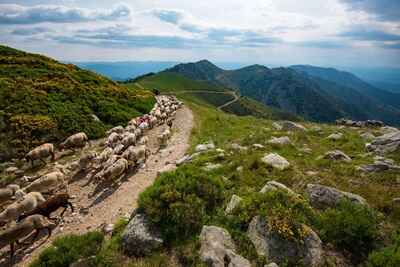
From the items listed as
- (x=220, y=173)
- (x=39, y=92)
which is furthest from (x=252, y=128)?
(x=39, y=92)

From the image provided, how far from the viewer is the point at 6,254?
11.0 metres

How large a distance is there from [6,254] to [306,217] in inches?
438

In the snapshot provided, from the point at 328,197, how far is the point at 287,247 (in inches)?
132

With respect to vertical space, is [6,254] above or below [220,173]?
below

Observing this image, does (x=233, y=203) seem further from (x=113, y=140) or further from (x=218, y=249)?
(x=113, y=140)

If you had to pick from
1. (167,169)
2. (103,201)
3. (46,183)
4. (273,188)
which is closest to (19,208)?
(46,183)

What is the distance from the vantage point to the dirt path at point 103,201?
12453mm

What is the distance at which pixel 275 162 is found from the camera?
49.6 feet

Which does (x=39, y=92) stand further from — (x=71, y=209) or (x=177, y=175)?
(x=177, y=175)

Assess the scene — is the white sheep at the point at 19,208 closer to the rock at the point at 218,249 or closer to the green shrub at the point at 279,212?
the rock at the point at 218,249

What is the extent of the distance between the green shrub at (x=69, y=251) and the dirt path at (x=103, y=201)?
180 centimetres

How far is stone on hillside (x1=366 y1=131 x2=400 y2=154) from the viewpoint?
17969mm

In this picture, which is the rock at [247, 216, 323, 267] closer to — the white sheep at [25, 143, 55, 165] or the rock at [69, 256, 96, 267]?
the rock at [69, 256, 96, 267]

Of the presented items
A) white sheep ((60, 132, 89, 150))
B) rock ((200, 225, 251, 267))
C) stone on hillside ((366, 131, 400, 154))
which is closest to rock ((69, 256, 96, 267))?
rock ((200, 225, 251, 267))
